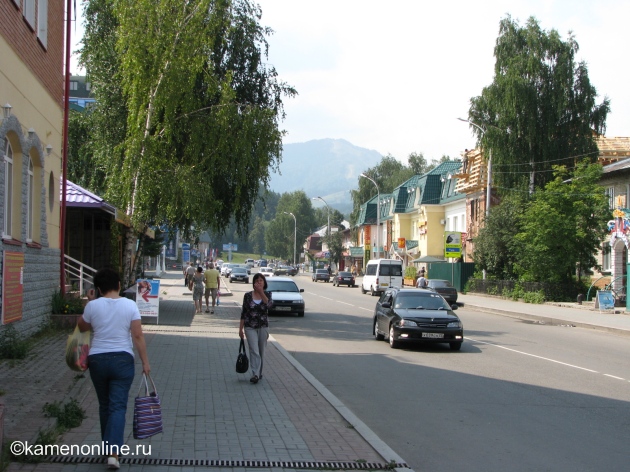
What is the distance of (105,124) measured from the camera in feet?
77.9

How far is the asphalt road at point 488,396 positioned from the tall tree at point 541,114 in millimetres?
24498

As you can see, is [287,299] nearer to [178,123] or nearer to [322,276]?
[178,123]

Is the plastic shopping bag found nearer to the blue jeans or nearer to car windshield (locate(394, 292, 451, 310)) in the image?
the blue jeans

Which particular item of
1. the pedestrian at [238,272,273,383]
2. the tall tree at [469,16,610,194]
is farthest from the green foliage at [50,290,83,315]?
the tall tree at [469,16,610,194]

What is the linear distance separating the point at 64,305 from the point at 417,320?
8515 mm

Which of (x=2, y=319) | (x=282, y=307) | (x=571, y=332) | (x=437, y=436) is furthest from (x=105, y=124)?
(x=437, y=436)

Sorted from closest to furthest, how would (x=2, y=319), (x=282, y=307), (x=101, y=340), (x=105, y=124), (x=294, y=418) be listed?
(x=101, y=340)
(x=294, y=418)
(x=2, y=319)
(x=105, y=124)
(x=282, y=307)

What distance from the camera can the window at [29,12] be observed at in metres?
14.2

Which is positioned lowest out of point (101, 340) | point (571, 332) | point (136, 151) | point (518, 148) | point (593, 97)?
point (571, 332)

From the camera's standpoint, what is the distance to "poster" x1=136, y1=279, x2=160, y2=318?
19469mm

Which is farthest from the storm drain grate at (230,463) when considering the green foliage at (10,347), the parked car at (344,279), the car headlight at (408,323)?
the parked car at (344,279)

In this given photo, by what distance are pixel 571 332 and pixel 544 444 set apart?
639 inches

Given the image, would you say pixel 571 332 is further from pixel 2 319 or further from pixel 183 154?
pixel 2 319

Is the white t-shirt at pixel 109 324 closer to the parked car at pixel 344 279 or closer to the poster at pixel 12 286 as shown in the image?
the poster at pixel 12 286
